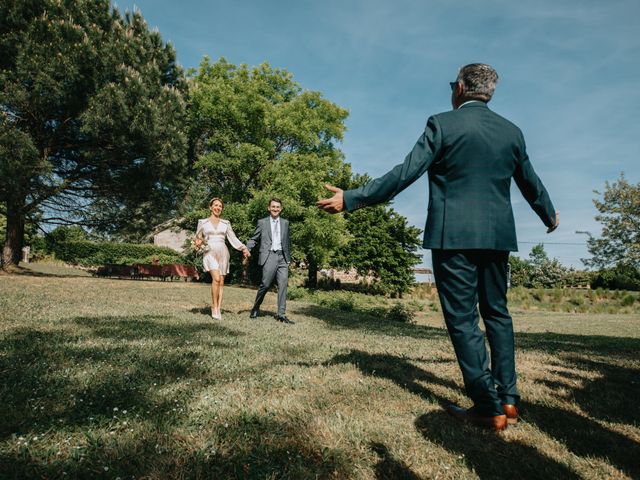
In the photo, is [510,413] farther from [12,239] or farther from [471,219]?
[12,239]

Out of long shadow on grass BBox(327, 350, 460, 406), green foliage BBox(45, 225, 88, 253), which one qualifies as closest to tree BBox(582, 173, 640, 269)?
long shadow on grass BBox(327, 350, 460, 406)

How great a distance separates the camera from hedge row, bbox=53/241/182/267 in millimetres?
36688

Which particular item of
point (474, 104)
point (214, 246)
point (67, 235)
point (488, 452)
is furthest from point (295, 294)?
point (67, 235)

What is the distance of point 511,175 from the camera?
308cm

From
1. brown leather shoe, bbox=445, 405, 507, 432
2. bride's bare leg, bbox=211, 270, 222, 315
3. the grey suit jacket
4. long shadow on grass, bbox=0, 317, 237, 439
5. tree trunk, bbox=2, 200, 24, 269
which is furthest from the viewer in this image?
tree trunk, bbox=2, 200, 24, 269

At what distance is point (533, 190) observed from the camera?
3.23 meters

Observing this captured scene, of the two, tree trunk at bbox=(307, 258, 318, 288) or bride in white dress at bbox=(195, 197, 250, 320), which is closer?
bride in white dress at bbox=(195, 197, 250, 320)

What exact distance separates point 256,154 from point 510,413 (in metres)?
23.4

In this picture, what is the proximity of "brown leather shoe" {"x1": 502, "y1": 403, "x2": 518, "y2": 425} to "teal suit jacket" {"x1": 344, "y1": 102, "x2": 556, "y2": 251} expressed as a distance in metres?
1.11

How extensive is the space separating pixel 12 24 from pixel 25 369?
63.4 feet

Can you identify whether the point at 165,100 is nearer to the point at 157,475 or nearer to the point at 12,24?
the point at 12,24

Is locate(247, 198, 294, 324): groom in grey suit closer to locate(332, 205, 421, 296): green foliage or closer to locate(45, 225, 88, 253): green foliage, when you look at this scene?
locate(332, 205, 421, 296): green foliage

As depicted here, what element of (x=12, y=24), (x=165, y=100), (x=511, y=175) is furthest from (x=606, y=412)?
(x=12, y=24)

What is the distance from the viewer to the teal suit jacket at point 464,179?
2.89 meters
